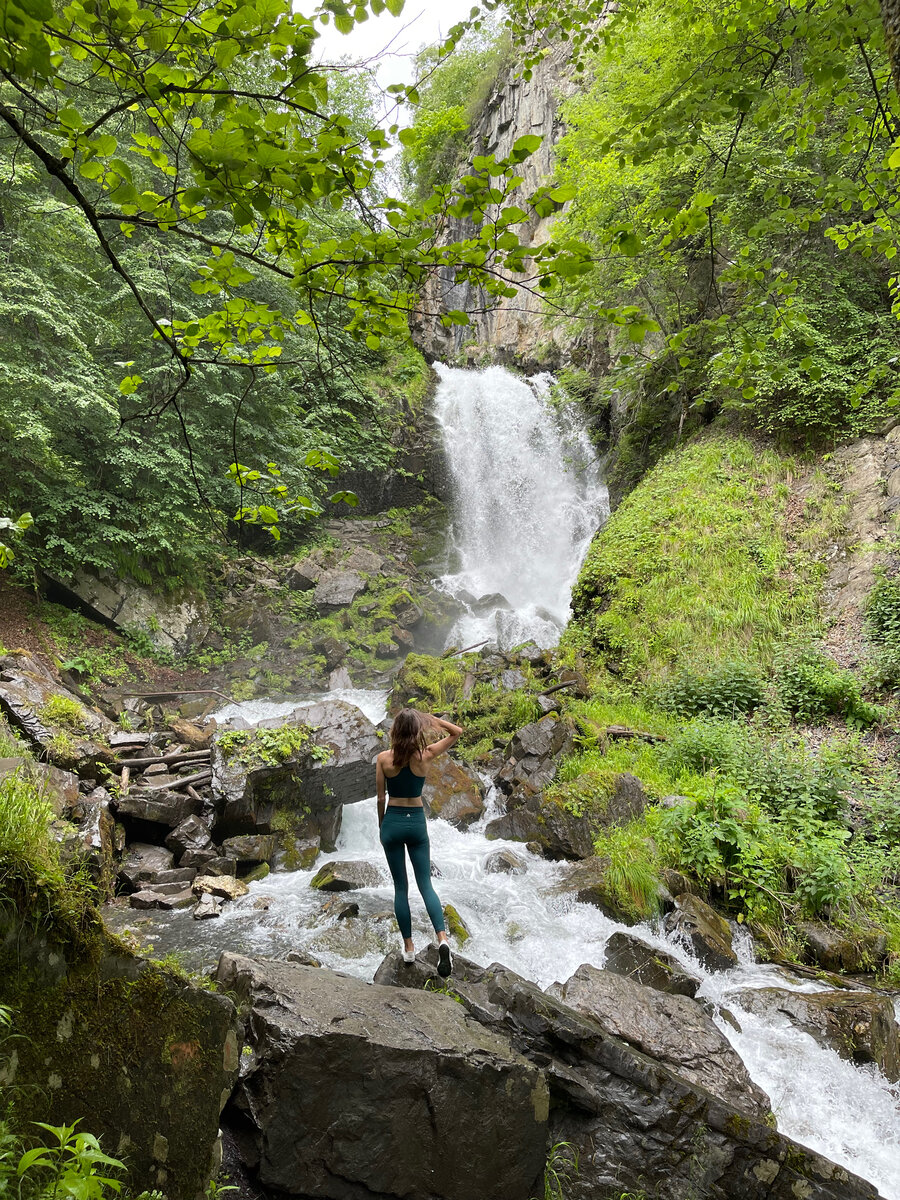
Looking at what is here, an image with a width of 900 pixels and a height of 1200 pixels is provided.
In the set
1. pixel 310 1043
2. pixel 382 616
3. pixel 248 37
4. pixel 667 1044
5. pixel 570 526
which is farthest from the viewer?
pixel 570 526

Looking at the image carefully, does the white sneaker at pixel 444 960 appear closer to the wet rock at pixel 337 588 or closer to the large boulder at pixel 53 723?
the large boulder at pixel 53 723

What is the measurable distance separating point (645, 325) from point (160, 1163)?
3.48m

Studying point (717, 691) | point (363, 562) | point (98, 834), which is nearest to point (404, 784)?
point (98, 834)

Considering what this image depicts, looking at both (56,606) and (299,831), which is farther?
(56,606)

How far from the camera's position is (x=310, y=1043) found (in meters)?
2.74

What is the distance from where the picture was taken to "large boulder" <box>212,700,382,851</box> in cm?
756

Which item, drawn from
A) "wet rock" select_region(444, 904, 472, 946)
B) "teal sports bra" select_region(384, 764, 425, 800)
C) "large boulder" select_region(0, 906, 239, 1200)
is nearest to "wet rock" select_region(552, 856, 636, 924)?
"wet rock" select_region(444, 904, 472, 946)

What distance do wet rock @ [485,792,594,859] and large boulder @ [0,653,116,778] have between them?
5.33m

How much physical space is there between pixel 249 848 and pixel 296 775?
42.8 inches

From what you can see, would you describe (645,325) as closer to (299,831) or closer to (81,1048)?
(81,1048)

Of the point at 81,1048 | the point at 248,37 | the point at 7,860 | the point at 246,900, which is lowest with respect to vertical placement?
the point at 246,900

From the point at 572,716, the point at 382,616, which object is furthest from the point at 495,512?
the point at 572,716

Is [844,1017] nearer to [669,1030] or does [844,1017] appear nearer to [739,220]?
[669,1030]

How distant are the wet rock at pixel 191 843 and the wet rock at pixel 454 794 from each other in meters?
3.22
